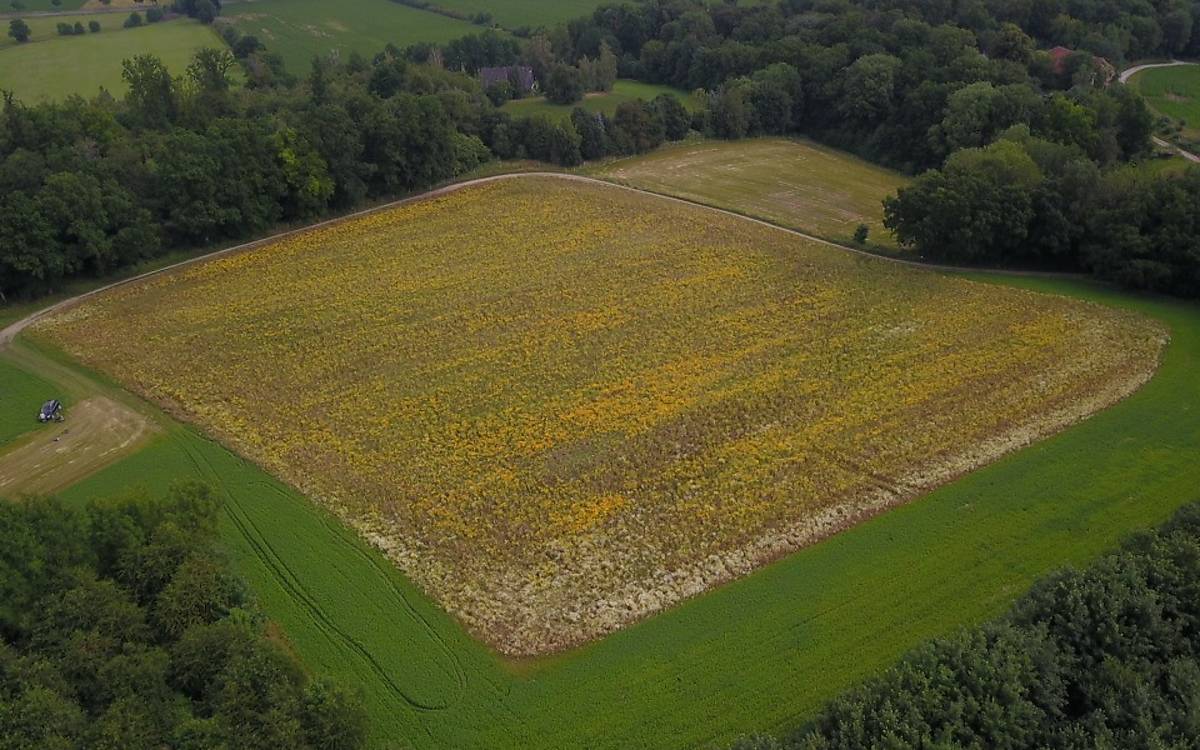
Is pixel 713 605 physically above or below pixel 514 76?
below

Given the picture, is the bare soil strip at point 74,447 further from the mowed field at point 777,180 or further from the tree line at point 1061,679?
the mowed field at point 777,180

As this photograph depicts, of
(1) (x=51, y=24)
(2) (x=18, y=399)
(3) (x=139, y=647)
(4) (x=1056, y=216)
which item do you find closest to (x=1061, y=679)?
(3) (x=139, y=647)

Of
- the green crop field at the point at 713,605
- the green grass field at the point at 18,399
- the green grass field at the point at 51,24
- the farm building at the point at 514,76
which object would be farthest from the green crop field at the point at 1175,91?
the green grass field at the point at 51,24

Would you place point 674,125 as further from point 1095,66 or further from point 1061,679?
point 1061,679

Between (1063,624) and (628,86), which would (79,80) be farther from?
(1063,624)

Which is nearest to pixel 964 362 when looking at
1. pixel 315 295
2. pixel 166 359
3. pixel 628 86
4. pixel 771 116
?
pixel 315 295

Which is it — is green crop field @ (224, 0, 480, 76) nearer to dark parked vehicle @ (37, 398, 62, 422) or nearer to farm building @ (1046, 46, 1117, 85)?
dark parked vehicle @ (37, 398, 62, 422)

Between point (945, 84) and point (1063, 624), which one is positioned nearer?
point (1063, 624)
